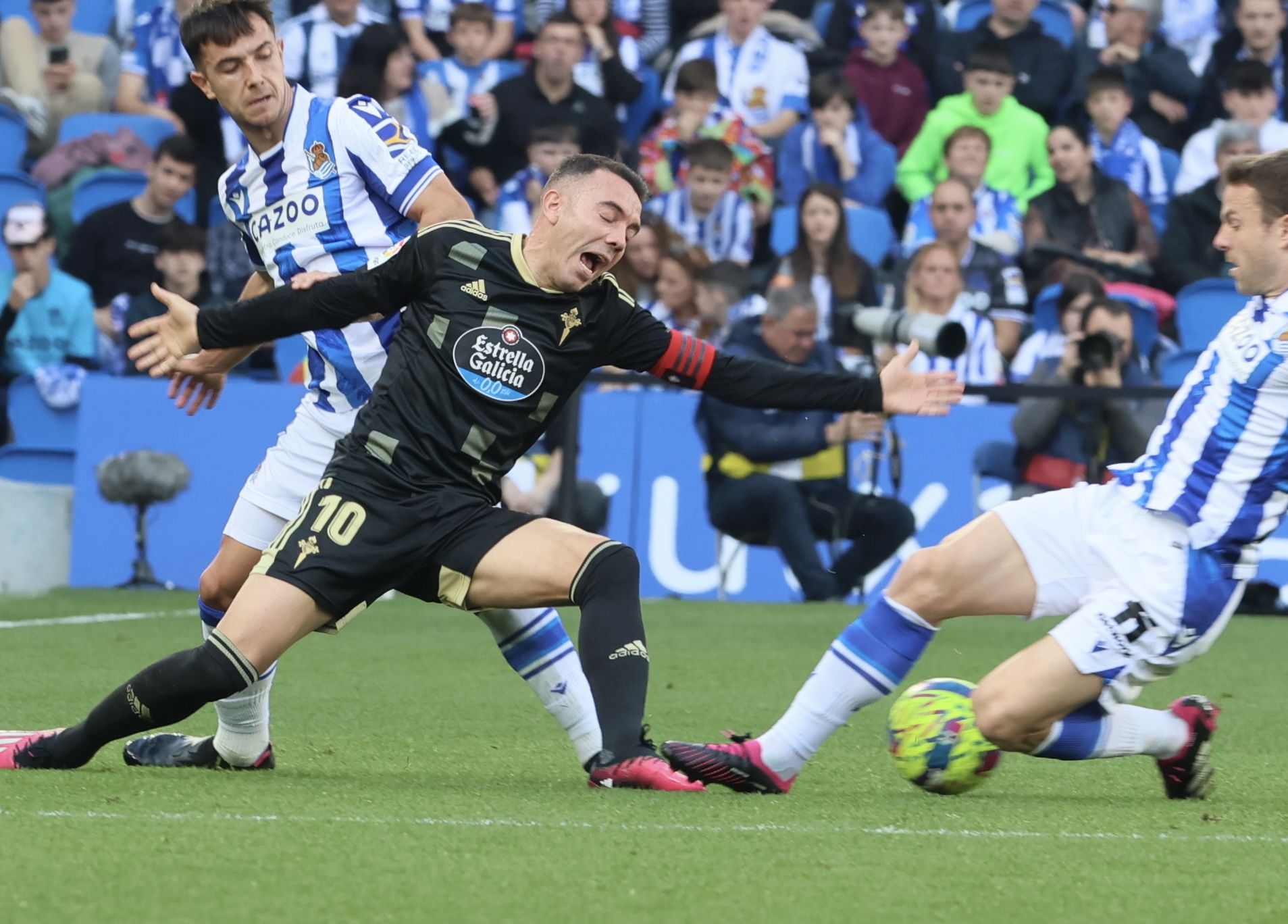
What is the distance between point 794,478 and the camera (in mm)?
10625

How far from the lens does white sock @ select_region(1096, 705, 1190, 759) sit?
187 inches

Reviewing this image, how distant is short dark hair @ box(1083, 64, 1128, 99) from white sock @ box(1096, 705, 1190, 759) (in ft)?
29.8

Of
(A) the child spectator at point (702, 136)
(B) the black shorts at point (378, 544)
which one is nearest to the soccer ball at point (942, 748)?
(B) the black shorts at point (378, 544)

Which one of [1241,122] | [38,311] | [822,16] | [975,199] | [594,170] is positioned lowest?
[38,311]

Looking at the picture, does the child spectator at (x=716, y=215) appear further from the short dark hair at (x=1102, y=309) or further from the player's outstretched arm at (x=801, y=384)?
the player's outstretched arm at (x=801, y=384)

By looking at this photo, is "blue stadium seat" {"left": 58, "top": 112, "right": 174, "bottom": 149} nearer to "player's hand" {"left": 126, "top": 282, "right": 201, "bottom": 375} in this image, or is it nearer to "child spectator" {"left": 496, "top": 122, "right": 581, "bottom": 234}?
"child spectator" {"left": 496, "top": 122, "right": 581, "bottom": 234}

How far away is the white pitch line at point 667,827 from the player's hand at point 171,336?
4.04ft

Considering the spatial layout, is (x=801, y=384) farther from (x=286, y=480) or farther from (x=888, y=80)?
(x=888, y=80)

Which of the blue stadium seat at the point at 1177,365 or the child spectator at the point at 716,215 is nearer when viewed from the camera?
the blue stadium seat at the point at 1177,365

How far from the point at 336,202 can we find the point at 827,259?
6.85 metres

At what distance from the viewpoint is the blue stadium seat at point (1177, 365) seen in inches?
449

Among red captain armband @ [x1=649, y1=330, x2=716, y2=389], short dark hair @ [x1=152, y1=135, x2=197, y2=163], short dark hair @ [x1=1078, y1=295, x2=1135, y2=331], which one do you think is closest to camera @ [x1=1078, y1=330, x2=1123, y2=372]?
short dark hair @ [x1=1078, y1=295, x2=1135, y2=331]

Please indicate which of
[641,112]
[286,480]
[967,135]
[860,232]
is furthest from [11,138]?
[286,480]

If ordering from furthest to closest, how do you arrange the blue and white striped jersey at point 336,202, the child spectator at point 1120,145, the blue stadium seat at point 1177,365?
the child spectator at point 1120,145 < the blue stadium seat at point 1177,365 < the blue and white striped jersey at point 336,202
